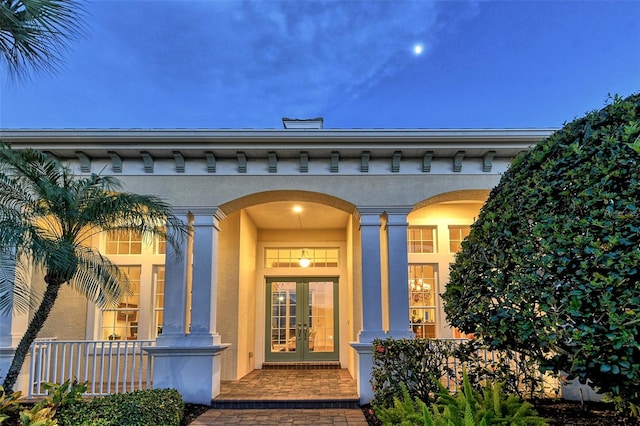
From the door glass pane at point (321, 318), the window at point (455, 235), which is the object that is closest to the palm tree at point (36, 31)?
the window at point (455, 235)

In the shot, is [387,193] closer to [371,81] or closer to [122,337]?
[122,337]

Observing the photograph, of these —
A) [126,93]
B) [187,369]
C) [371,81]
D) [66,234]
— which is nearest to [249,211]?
[187,369]

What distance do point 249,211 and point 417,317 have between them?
4194mm

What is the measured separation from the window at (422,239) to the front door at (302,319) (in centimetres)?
264

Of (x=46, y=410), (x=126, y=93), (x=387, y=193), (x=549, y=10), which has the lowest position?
(x=46, y=410)

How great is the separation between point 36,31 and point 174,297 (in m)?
4.30

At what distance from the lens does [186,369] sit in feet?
22.7

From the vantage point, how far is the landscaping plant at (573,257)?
2.50m

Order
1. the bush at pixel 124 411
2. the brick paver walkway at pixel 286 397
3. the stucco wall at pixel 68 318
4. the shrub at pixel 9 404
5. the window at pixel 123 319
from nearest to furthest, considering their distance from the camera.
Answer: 1. the bush at pixel 124 411
2. the shrub at pixel 9 404
3. the brick paver walkway at pixel 286 397
4. the stucco wall at pixel 68 318
5. the window at pixel 123 319

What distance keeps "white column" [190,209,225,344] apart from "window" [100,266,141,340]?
2375 mm

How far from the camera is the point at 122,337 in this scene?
8875mm

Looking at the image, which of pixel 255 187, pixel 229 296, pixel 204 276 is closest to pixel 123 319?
pixel 229 296

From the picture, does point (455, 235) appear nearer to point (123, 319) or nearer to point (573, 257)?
point (123, 319)

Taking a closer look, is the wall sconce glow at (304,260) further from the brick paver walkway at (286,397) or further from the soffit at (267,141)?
the soffit at (267,141)
